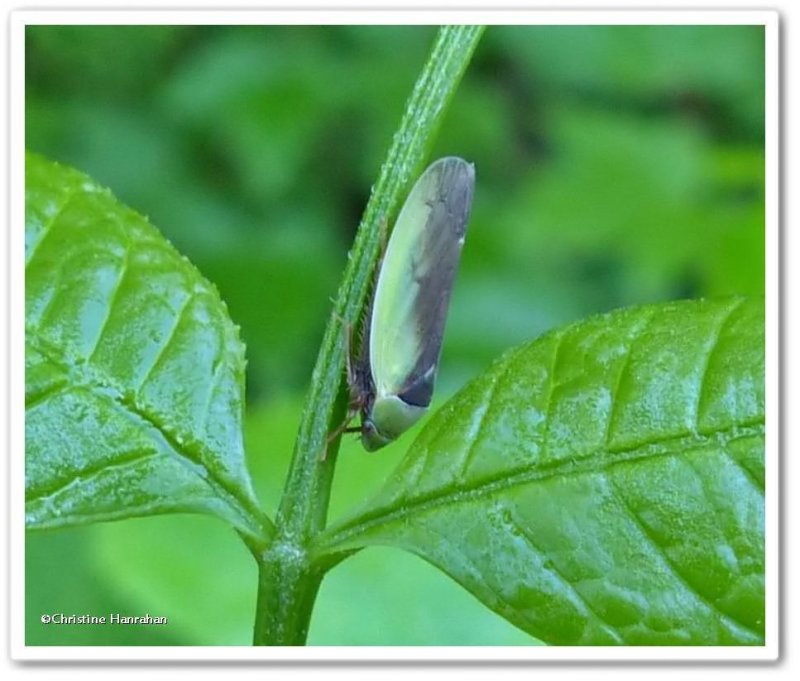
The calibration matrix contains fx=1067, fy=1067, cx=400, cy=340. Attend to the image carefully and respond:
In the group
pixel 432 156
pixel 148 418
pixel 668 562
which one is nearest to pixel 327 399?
pixel 148 418

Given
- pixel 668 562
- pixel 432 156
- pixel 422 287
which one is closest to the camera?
pixel 668 562

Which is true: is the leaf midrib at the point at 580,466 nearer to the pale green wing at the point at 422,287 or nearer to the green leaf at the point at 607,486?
the green leaf at the point at 607,486

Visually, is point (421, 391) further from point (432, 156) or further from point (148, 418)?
point (432, 156)

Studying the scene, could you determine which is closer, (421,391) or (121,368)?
(121,368)

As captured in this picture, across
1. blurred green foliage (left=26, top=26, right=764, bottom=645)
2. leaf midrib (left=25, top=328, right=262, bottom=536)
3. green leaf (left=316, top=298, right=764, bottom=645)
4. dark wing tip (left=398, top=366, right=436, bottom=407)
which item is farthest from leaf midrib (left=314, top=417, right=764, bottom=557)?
blurred green foliage (left=26, top=26, right=764, bottom=645)

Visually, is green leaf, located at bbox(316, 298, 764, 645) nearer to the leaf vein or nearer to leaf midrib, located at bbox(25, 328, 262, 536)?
the leaf vein

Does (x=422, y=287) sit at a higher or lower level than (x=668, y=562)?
higher

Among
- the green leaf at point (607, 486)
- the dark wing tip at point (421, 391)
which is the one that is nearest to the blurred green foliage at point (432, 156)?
the dark wing tip at point (421, 391)

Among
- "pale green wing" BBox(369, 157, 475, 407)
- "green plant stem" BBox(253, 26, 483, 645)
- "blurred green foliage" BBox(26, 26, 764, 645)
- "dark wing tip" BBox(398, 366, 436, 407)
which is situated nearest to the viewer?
"green plant stem" BBox(253, 26, 483, 645)
